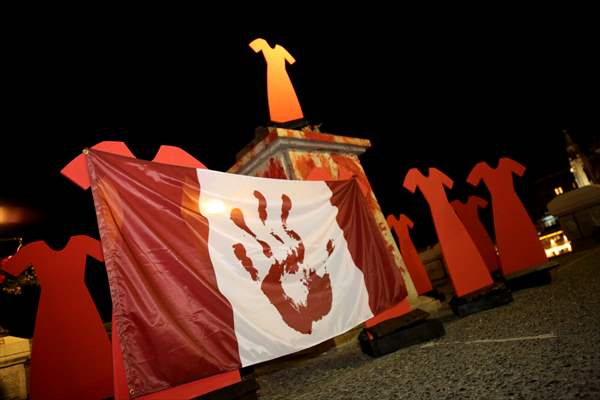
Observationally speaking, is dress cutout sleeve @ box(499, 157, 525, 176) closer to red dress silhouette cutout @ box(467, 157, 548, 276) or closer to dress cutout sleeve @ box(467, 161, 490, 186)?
red dress silhouette cutout @ box(467, 157, 548, 276)

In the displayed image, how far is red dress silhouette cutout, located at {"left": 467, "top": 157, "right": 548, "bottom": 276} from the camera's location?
4.93m

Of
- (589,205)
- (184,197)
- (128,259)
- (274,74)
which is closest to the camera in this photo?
(128,259)

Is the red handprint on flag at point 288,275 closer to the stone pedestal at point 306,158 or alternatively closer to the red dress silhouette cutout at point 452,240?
the stone pedestal at point 306,158

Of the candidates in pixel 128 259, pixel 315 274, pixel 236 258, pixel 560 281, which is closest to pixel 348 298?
pixel 315 274

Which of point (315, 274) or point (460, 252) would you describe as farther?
point (460, 252)

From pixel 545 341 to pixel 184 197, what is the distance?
2.84 meters

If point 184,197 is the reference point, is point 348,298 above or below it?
below

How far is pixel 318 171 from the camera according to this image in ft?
12.9

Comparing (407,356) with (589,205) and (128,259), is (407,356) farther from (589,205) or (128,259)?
(589,205)

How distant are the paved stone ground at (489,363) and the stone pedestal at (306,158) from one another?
1466 mm

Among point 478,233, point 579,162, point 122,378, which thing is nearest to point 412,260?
point 478,233

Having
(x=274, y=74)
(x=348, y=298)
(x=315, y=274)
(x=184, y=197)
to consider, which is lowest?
(x=348, y=298)

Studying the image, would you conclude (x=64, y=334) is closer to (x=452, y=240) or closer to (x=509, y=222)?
(x=452, y=240)

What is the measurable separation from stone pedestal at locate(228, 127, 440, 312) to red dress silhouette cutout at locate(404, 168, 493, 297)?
765mm
